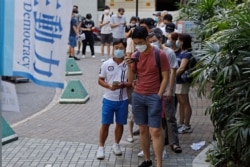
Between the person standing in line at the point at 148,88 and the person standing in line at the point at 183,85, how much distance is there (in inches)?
66.0

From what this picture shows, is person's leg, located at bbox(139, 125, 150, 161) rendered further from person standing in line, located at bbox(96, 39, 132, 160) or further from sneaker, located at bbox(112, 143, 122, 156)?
sneaker, located at bbox(112, 143, 122, 156)

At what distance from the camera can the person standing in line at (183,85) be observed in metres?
8.52

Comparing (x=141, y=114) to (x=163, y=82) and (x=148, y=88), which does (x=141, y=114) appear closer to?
(x=148, y=88)

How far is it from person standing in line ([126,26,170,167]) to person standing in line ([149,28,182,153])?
66 cm

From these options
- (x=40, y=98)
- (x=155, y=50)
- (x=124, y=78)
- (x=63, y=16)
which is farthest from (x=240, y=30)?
(x=40, y=98)

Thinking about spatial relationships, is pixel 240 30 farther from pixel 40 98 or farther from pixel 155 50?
pixel 40 98

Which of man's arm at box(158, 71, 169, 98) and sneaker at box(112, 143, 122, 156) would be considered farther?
sneaker at box(112, 143, 122, 156)

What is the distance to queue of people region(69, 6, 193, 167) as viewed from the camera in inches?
267

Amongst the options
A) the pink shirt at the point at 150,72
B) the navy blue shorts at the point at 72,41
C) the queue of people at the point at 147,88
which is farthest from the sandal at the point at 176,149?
the navy blue shorts at the point at 72,41

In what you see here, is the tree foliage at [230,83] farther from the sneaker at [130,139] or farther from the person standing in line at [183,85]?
the sneaker at [130,139]

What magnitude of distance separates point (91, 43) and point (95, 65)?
2557mm

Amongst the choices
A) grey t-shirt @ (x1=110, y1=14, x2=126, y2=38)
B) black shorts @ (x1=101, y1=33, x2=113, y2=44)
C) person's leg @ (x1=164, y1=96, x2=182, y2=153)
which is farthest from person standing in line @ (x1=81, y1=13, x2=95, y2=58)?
person's leg @ (x1=164, y1=96, x2=182, y2=153)

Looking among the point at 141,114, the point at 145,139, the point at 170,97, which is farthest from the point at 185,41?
the point at 145,139

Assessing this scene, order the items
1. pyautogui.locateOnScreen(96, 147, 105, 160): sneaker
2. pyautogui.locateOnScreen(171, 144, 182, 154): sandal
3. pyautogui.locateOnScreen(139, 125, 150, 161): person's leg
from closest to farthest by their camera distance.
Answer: pyautogui.locateOnScreen(139, 125, 150, 161): person's leg, pyautogui.locateOnScreen(96, 147, 105, 160): sneaker, pyautogui.locateOnScreen(171, 144, 182, 154): sandal
